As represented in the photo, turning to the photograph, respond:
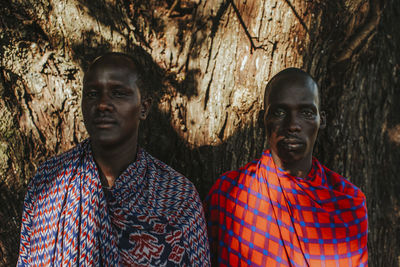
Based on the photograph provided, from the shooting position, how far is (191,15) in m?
2.37

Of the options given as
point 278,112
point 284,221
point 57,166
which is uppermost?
point 278,112

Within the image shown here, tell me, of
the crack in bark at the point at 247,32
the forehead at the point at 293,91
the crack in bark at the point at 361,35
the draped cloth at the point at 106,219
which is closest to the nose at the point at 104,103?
the draped cloth at the point at 106,219

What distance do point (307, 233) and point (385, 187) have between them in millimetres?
1488

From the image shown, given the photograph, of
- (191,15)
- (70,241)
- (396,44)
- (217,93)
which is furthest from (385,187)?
(70,241)

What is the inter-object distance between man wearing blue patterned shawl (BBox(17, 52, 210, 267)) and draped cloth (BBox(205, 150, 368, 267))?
0.81ft

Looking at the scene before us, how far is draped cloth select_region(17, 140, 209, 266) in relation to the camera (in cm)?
172

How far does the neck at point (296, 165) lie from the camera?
2.17 meters

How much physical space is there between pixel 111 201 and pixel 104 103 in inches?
22.5

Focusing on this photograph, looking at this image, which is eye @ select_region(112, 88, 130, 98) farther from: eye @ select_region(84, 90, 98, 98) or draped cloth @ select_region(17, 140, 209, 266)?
draped cloth @ select_region(17, 140, 209, 266)

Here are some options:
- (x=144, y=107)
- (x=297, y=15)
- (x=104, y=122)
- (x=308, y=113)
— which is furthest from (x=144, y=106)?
(x=297, y=15)

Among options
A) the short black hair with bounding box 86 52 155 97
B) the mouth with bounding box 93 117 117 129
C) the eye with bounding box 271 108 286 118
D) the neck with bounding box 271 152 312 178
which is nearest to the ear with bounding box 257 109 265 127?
the eye with bounding box 271 108 286 118

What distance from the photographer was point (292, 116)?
2.03m

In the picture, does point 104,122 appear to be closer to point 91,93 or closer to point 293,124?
point 91,93

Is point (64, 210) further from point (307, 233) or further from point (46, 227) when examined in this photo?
point (307, 233)
